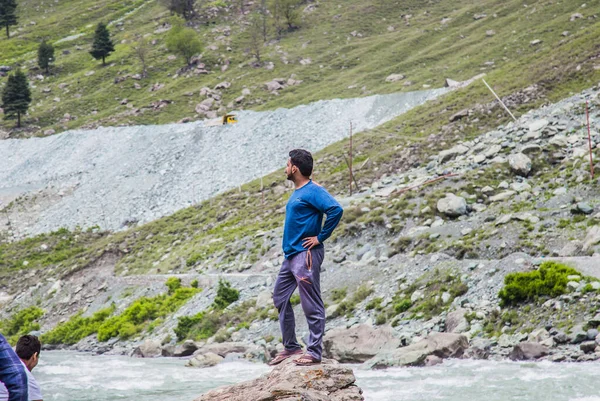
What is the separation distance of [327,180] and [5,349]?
131 feet

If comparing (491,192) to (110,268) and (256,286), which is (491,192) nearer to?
(256,286)

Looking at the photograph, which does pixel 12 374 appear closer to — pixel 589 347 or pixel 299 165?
pixel 299 165

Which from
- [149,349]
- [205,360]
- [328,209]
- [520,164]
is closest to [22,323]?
[149,349]

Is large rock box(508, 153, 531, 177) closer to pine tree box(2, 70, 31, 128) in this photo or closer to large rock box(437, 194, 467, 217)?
large rock box(437, 194, 467, 217)

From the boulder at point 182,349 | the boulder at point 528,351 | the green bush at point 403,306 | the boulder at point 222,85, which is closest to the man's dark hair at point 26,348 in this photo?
the boulder at point 528,351

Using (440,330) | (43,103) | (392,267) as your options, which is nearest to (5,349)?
(440,330)

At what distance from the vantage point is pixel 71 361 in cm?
3019

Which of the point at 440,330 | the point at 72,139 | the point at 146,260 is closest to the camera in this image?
the point at 440,330

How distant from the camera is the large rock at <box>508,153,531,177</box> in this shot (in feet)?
107

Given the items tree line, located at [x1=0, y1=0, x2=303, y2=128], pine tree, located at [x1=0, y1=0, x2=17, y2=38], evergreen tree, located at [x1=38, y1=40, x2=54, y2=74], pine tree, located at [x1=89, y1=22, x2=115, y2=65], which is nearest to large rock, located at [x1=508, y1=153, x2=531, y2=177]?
tree line, located at [x1=0, y1=0, x2=303, y2=128]

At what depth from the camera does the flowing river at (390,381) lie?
1583 centimetres

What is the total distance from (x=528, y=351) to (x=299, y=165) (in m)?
12.3

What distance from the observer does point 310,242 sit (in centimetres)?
856

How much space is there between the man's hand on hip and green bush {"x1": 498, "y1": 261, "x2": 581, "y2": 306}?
46.0ft
